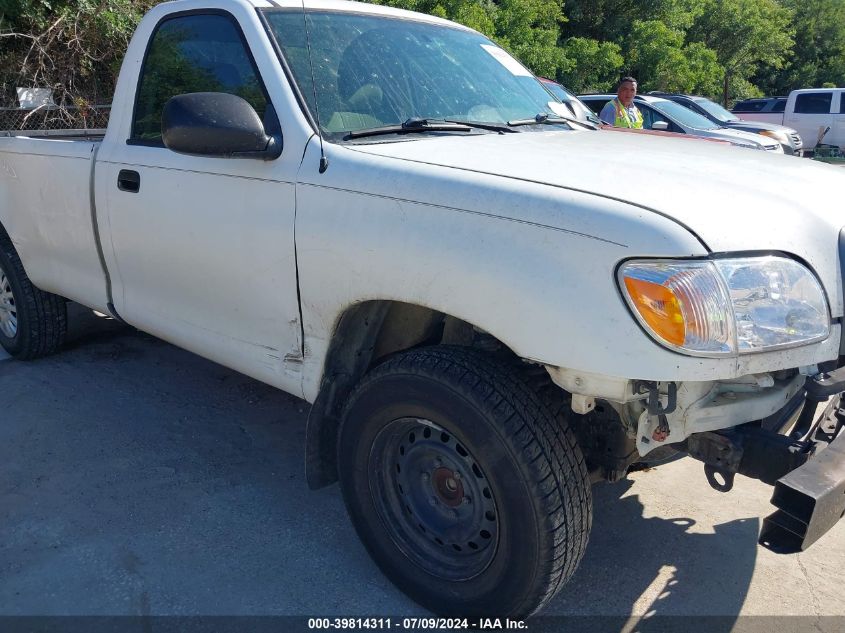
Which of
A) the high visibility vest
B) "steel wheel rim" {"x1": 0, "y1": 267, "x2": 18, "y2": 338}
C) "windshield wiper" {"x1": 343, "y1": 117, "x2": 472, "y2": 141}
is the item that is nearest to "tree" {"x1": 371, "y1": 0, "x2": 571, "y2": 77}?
the high visibility vest

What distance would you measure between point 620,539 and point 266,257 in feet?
6.11

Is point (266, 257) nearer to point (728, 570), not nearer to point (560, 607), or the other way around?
point (560, 607)

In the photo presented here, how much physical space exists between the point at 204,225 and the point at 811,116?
2161cm

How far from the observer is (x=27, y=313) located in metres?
4.89

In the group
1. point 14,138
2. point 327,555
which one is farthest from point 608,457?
point 14,138

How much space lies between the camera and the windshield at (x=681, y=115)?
44.4ft

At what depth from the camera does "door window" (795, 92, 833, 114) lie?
2075cm

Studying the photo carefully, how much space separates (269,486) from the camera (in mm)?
3621

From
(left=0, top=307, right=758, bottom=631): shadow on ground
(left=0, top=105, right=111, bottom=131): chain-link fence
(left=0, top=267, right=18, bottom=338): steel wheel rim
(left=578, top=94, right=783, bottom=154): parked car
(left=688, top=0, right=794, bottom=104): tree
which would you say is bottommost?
(left=0, top=307, right=758, bottom=631): shadow on ground

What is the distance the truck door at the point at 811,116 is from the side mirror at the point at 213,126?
21445mm

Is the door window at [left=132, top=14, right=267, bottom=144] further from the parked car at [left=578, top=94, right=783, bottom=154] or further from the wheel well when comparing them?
the parked car at [left=578, top=94, right=783, bottom=154]

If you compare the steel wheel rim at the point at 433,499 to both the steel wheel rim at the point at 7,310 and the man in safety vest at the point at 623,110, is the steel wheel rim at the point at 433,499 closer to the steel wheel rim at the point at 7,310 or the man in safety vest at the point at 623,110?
the steel wheel rim at the point at 7,310

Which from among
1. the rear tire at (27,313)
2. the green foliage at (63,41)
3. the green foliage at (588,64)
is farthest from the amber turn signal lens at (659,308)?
the green foliage at (588,64)

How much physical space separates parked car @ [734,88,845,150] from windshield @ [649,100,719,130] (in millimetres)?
8585
